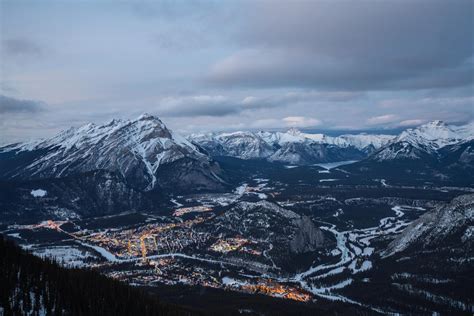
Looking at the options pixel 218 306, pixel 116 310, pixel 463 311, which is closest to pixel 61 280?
pixel 116 310

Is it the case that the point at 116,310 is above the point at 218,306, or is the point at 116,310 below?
above

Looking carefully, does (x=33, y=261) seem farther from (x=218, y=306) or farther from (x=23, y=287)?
(x=218, y=306)

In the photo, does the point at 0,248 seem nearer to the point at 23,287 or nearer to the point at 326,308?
the point at 23,287

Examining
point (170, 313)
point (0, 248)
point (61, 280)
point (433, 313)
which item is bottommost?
point (433, 313)

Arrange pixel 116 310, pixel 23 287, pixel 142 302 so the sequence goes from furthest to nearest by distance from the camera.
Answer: pixel 142 302, pixel 116 310, pixel 23 287

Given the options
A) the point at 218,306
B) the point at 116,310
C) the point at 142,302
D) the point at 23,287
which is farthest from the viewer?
the point at 218,306

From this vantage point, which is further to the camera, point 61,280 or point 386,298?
point 386,298
